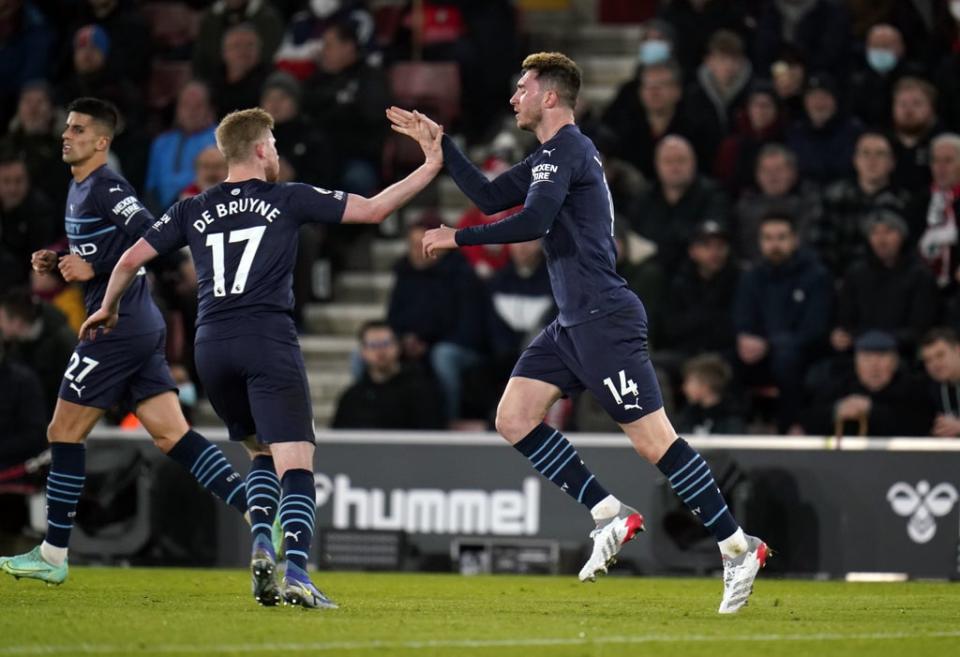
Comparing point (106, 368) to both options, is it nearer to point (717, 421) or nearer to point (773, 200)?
point (717, 421)

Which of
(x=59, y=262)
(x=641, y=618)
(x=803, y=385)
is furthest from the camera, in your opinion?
(x=803, y=385)

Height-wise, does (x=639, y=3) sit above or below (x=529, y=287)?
above

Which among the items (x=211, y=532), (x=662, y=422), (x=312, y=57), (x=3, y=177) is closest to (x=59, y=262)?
(x=662, y=422)

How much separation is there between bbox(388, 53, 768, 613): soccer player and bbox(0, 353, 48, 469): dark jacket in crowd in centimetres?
566

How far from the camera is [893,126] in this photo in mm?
15320

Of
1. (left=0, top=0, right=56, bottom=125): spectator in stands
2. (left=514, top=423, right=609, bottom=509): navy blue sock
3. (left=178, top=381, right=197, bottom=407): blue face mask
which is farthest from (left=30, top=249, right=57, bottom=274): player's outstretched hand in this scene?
(left=0, top=0, right=56, bottom=125): spectator in stands

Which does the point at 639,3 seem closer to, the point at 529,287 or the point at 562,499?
the point at 529,287

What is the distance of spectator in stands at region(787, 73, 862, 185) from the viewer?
50.3 ft

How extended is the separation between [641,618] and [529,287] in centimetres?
659

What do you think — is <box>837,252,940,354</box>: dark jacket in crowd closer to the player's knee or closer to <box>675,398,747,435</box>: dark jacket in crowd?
<box>675,398,747,435</box>: dark jacket in crowd

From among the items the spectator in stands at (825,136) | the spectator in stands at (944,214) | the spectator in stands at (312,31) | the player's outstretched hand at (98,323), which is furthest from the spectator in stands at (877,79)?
the player's outstretched hand at (98,323)

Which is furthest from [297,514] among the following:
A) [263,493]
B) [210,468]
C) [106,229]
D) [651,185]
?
[651,185]

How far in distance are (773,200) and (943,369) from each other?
2.34 m

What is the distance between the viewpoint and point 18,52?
742 inches
